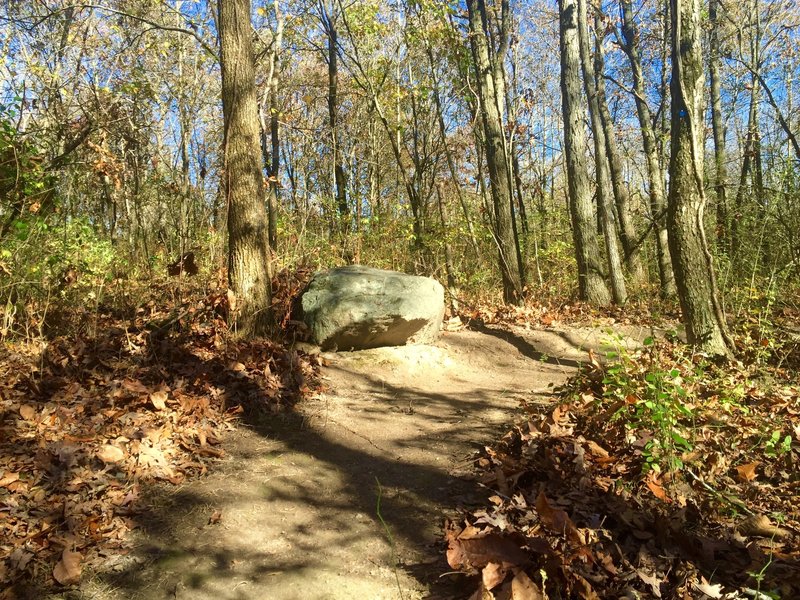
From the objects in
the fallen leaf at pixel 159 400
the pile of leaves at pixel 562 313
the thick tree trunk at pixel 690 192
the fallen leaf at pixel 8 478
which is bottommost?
the fallen leaf at pixel 8 478

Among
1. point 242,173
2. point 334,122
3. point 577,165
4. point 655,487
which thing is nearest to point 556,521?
point 655,487

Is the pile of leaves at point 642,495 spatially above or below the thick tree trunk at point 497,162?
below

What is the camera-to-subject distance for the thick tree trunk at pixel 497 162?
1096 centimetres

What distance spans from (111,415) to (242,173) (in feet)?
10.2

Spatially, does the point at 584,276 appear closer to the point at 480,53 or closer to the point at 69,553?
the point at 480,53

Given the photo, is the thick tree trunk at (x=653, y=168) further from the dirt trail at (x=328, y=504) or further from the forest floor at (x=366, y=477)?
the dirt trail at (x=328, y=504)

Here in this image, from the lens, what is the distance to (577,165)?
437 inches

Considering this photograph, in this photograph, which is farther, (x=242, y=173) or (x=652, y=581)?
(x=242, y=173)

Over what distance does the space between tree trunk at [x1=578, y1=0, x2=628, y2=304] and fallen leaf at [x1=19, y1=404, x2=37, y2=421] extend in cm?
1044

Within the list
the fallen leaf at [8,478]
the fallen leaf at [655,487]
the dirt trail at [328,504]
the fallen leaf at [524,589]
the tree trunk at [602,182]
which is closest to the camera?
the fallen leaf at [524,589]

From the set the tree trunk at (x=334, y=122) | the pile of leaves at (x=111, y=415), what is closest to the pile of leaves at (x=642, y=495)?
the pile of leaves at (x=111, y=415)

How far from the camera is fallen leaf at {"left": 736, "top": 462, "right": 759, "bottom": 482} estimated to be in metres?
3.55

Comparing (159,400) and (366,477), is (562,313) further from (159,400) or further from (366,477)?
(159,400)

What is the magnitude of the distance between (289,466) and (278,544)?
39.6 inches
